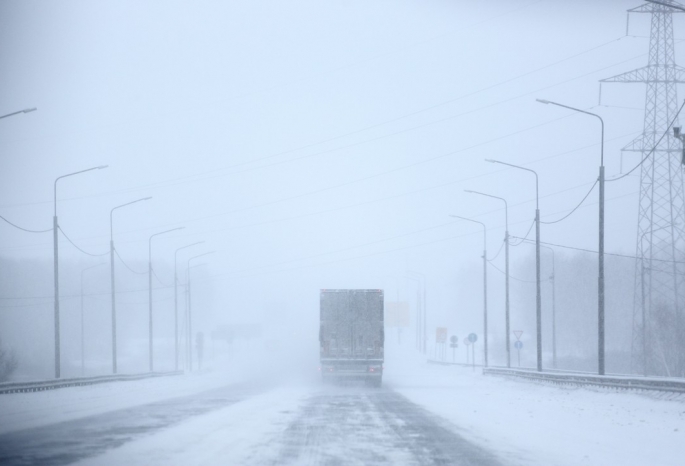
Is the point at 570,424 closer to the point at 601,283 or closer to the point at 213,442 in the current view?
the point at 213,442

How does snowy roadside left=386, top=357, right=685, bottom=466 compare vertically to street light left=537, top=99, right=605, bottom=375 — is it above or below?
below

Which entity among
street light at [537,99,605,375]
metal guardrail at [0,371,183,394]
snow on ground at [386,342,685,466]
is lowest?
metal guardrail at [0,371,183,394]

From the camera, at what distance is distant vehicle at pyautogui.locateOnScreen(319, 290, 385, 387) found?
38531 mm

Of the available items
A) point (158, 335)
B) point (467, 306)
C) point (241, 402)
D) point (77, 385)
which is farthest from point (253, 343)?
point (241, 402)

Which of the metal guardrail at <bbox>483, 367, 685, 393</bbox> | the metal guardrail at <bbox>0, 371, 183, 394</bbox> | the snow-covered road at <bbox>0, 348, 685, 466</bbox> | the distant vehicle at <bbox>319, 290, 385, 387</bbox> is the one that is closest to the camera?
the snow-covered road at <bbox>0, 348, 685, 466</bbox>

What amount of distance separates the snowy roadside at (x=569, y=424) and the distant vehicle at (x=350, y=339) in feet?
20.6

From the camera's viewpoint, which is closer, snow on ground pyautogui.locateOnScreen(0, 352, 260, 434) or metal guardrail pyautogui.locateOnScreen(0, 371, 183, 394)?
snow on ground pyautogui.locateOnScreen(0, 352, 260, 434)

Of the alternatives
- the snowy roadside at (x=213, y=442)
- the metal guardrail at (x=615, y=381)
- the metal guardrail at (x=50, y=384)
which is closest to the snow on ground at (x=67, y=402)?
the metal guardrail at (x=50, y=384)

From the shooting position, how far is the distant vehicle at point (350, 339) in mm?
38531

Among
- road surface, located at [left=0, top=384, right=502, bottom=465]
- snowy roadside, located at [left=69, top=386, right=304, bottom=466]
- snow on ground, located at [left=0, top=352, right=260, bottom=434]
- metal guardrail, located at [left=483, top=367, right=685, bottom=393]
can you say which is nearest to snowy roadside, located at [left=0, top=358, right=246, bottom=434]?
snow on ground, located at [left=0, top=352, right=260, bottom=434]

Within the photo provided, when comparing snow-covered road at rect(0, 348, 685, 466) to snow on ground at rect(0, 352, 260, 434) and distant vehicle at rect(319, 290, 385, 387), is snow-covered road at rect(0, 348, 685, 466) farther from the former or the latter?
distant vehicle at rect(319, 290, 385, 387)

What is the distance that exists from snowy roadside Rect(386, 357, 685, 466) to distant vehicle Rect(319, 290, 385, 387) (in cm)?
627

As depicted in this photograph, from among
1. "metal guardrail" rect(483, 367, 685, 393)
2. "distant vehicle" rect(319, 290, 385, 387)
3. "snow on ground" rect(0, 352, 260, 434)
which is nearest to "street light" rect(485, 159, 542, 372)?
"metal guardrail" rect(483, 367, 685, 393)

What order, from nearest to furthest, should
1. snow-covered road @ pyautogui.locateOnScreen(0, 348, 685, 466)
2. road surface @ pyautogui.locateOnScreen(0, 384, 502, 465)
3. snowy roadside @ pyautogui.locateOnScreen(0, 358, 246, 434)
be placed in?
road surface @ pyautogui.locateOnScreen(0, 384, 502, 465)
snow-covered road @ pyautogui.locateOnScreen(0, 348, 685, 466)
snowy roadside @ pyautogui.locateOnScreen(0, 358, 246, 434)
